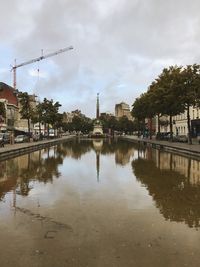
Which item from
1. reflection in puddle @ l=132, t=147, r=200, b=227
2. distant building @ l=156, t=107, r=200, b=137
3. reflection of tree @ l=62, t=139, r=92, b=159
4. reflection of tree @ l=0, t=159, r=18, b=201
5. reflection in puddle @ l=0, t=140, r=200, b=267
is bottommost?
reflection of tree @ l=62, t=139, r=92, b=159

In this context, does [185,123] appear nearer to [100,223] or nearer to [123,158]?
[123,158]

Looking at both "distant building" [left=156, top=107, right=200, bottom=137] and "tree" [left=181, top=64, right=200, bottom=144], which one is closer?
"tree" [left=181, top=64, right=200, bottom=144]

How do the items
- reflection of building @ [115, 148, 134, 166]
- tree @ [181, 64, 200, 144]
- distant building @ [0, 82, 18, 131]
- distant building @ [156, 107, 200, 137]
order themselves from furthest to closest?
distant building @ [0, 82, 18, 131]
distant building @ [156, 107, 200, 137]
tree @ [181, 64, 200, 144]
reflection of building @ [115, 148, 134, 166]

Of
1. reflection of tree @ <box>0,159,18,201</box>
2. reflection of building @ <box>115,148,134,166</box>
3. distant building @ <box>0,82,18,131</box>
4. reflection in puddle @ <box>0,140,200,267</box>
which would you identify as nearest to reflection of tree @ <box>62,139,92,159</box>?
Answer: reflection of building @ <box>115,148,134,166</box>

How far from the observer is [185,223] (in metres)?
12.3

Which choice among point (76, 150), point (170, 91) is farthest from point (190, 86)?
point (76, 150)

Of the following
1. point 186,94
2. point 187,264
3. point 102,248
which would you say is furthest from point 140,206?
point 186,94

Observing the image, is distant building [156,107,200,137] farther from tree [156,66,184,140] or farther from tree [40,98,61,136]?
tree [40,98,61,136]

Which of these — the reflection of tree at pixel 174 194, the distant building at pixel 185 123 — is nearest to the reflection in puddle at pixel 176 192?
the reflection of tree at pixel 174 194

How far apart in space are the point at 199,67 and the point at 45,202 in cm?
4971

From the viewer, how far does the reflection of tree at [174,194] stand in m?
13.4

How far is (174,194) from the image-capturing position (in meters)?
17.8

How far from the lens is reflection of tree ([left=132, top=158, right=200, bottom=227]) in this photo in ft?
44.1

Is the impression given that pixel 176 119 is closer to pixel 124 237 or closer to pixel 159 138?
pixel 159 138
